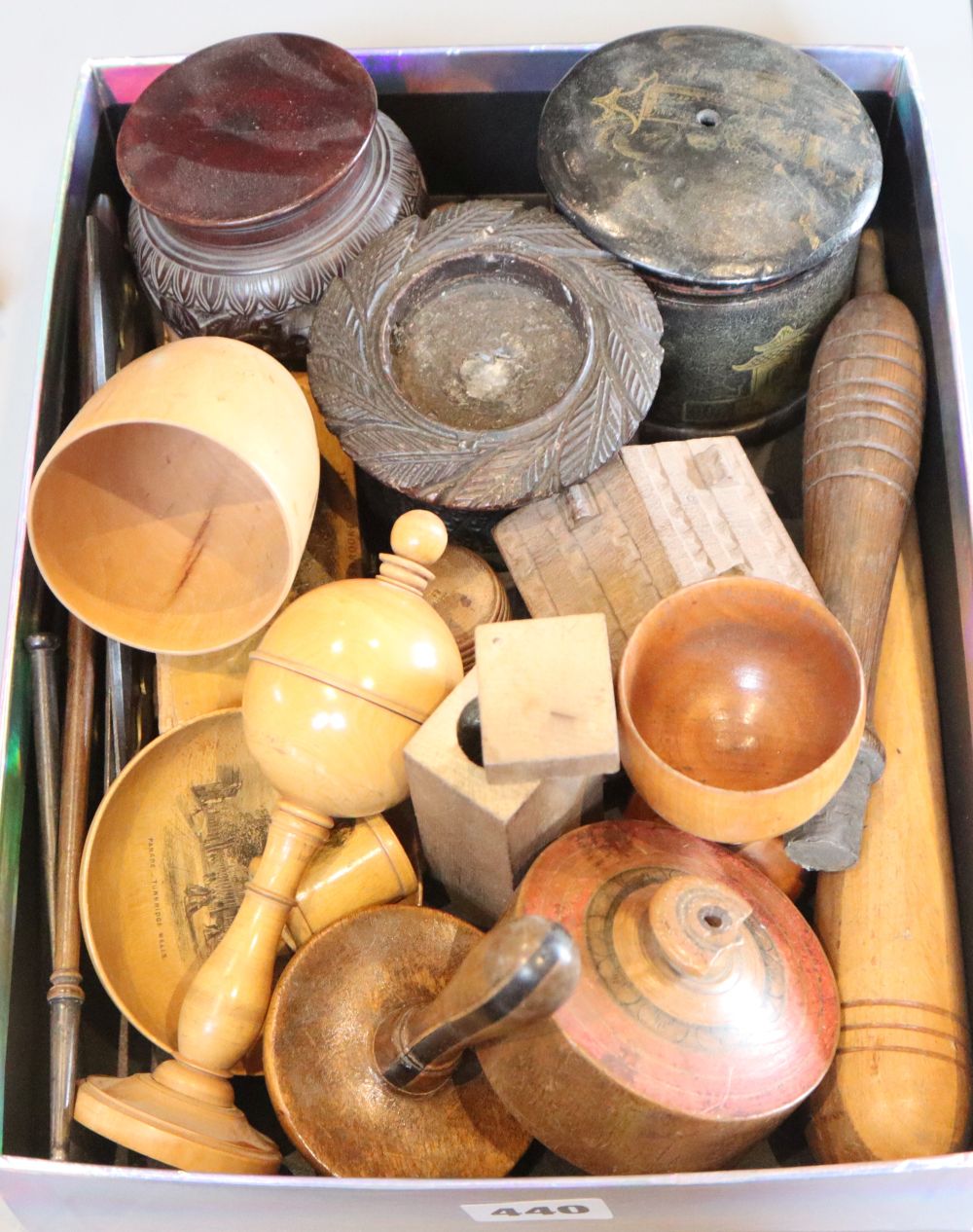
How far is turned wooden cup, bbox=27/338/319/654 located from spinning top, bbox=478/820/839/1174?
14.3 inches

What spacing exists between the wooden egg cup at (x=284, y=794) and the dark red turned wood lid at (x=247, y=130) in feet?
1.20

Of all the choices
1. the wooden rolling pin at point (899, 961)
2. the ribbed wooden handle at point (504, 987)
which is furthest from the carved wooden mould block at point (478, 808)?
the wooden rolling pin at point (899, 961)

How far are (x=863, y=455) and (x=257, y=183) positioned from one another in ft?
1.97

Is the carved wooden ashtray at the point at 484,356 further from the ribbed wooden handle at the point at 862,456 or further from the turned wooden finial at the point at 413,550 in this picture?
the ribbed wooden handle at the point at 862,456

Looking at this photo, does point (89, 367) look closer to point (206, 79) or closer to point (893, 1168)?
point (206, 79)

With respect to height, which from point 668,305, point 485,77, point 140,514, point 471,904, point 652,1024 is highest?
point 485,77

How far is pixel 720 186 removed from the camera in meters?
1.22

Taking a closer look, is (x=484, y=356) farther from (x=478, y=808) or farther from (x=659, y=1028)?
(x=659, y=1028)

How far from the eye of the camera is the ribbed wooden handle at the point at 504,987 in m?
0.75

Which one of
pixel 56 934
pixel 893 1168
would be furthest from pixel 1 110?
pixel 893 1168

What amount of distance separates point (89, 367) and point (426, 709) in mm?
531

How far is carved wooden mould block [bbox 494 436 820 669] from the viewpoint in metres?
1.14

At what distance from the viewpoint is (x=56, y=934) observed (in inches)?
43.3

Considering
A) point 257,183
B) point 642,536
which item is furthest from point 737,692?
point 257,183
